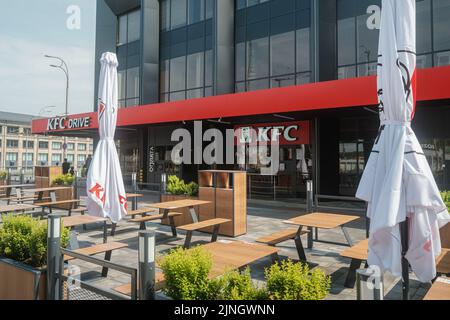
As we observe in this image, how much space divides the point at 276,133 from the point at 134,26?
16081 mm

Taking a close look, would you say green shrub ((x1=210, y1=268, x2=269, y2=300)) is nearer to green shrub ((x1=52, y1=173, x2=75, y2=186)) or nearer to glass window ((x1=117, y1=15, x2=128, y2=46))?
green shrub ((x1=52, y1=173, x2=75, y2=186))

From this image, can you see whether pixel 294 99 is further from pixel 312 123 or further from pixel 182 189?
pixel 182 189

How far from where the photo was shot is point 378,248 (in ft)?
12.6

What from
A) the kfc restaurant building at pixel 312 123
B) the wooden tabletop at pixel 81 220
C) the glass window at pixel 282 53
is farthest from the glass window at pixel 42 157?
the wooden tabletop at pixel 81 220

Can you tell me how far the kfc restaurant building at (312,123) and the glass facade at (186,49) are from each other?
9.95 ft

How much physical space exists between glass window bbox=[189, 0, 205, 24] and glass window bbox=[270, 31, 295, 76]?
590cm

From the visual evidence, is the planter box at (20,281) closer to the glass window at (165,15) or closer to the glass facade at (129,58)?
the glass facade at (129,58)

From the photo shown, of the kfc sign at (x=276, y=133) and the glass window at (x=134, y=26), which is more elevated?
the glass window at (x=134, y=26)

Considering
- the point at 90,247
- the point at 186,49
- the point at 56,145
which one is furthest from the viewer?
the point at 56,145

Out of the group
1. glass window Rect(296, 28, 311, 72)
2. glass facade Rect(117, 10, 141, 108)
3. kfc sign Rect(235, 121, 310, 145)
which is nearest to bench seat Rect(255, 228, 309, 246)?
kfc sign Rect(235, 121, 310, 145)

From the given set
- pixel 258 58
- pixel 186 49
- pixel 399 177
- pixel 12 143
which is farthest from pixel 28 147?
pixel 399 177

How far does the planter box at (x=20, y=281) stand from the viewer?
4176mm

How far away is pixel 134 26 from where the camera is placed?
27.2 m
